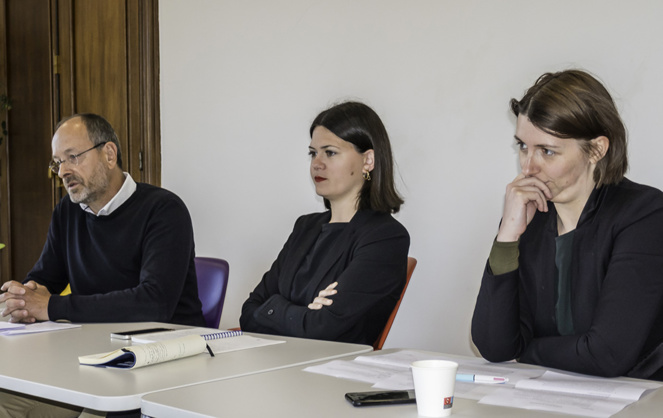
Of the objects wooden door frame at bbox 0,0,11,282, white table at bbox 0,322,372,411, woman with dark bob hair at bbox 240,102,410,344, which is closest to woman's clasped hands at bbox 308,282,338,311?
woman with dark bob hair at bbox 240,102,410,344

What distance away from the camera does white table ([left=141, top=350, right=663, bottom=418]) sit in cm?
129

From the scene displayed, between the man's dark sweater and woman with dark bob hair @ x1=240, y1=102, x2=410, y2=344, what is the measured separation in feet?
0.92

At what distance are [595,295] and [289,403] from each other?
89 cm

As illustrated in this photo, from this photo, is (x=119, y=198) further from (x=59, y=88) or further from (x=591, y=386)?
(x=59, y=88)

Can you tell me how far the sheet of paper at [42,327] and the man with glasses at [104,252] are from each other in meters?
0.07

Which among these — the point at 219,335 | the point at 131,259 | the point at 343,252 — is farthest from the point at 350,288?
the point at 131,259

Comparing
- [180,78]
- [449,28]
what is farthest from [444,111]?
[180,78]

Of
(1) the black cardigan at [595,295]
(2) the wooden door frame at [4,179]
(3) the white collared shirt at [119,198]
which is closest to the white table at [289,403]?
(1) the black cardigan at [595,295]

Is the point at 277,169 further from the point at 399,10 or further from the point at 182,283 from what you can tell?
the point at 182,283

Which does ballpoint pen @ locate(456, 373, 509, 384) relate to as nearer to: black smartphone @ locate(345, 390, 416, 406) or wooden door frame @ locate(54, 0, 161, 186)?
black smartphone @ locate(345, 390, 416, 406)

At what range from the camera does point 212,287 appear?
2.97m

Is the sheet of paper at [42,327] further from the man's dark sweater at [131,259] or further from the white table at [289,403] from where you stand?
the white table at [289,403]

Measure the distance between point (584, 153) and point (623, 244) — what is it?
259 millimetres

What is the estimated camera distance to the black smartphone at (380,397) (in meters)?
1.34
